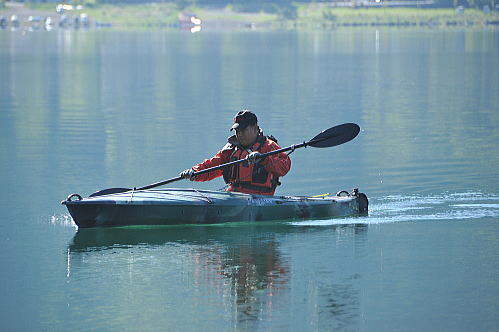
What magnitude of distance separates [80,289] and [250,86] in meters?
34.6

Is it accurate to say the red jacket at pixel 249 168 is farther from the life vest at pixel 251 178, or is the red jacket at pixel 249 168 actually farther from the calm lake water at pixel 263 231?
the calm lake water at pixel 263 231

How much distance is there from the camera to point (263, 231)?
17.0 m

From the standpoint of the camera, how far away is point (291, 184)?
21.0 meters

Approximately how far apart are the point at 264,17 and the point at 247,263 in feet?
570

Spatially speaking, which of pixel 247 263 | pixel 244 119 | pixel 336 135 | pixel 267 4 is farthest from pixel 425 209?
pixel 267 4

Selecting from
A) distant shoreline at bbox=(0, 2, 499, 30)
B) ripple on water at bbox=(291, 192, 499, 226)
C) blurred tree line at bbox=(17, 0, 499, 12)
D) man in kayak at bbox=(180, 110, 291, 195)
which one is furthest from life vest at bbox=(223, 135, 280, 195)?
blurred tree line at bbox=(17, 0, 499, 12)

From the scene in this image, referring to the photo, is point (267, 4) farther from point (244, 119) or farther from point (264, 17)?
point (244, 119)

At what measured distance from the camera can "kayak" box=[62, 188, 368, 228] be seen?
642 inches

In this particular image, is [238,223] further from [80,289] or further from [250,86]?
[250,86]

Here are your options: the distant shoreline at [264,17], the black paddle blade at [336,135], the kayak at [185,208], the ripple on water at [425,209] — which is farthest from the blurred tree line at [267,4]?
the kayak at [185,208]

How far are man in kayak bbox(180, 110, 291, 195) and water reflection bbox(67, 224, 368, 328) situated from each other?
70 cm

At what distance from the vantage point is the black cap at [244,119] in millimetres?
16516

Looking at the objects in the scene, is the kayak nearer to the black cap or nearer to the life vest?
the life vest

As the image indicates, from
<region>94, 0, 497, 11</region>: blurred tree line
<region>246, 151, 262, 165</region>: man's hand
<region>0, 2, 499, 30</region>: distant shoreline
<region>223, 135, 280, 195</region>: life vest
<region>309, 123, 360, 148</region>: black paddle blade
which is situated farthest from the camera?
<region>94, 0, 497, 11</region>: blurred tree line
